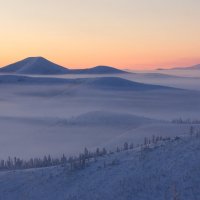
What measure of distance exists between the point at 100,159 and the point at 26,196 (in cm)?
291

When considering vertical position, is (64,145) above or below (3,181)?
below

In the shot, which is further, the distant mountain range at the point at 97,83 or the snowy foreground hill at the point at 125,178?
the distant mountain range at the point at 97,83

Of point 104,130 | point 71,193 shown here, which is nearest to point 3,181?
point 71,193

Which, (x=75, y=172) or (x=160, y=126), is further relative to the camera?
(x=160, y=126)

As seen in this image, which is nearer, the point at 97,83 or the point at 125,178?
the point at 125,178

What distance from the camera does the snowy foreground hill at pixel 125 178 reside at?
13.9m

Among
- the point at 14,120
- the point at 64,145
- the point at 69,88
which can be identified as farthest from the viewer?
the point at 69,88

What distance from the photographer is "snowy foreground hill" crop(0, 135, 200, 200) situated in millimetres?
13852

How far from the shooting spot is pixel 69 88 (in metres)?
138

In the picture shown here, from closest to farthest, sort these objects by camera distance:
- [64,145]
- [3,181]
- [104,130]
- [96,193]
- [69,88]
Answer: [96,193] → [3,181] → [64,145] → [104,130] → [69,88]

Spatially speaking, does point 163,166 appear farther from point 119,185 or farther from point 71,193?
point 71,193

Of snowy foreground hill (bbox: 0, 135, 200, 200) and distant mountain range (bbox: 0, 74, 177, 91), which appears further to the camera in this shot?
distant mountain range (bbox: 0, 74, 177, 91)

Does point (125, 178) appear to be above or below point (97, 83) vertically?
above

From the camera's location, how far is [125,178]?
14812mm
